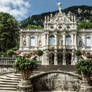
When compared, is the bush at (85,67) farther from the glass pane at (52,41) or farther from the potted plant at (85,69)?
the glass pane at (52,41)

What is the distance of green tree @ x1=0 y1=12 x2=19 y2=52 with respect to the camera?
38625mm

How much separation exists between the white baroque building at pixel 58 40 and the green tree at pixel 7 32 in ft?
14.3

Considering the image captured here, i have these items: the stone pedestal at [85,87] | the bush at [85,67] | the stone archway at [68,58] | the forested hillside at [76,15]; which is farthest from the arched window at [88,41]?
the forested hillside at [76,15]

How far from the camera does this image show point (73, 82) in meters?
12.5

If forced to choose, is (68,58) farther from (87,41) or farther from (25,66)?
(25,66)

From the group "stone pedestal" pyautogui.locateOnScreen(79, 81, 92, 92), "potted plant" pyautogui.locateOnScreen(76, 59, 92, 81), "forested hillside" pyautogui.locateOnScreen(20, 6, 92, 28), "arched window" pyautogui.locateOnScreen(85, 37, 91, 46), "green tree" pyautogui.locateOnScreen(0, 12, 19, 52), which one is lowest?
"stone pedestal" pyautogui.locateOnScreen(79, 81, 92, 92)

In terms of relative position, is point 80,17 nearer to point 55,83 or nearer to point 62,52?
point 62,52

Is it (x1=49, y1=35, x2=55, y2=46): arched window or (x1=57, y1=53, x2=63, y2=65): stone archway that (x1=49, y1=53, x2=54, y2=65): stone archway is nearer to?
(x1=57, y1=53, x2=63, y2=65): stone archway

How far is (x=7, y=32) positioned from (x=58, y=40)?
14317 mm

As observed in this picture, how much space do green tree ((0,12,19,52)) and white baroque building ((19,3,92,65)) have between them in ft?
14.3

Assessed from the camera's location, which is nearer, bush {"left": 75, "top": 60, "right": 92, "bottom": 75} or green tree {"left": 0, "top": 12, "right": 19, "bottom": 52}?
bush {"left": 75, "top": 60, "right": 92, "bottom": 75}

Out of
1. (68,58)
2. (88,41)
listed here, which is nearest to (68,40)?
(68,58)

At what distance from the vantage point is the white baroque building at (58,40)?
1395 inches

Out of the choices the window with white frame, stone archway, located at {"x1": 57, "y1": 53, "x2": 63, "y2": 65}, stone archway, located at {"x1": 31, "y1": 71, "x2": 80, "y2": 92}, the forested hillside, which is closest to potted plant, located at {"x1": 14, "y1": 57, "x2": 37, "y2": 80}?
stone archway, located at {"x1": 31, "y1": 71, "x2": 80, "y2": 92}
